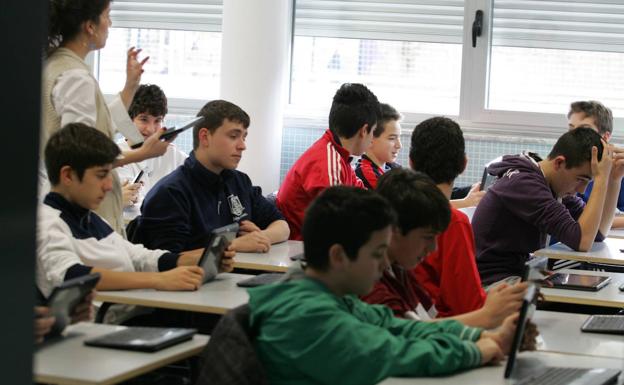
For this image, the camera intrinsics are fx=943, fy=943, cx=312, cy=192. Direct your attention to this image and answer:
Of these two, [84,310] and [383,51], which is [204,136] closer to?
[84,310]

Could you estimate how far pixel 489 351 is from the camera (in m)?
2.24

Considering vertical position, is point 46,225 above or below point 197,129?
below

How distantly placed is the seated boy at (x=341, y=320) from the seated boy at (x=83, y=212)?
95cm

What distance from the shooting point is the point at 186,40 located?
781 centimetres

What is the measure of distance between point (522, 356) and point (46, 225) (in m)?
1.41

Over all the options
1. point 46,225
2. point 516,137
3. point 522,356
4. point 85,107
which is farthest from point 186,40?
point 522,356

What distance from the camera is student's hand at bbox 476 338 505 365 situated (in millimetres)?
2240

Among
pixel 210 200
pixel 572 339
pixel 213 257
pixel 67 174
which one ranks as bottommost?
pixel 572 339

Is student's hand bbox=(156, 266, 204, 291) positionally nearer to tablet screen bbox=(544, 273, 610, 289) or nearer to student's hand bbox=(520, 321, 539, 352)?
student's hand bbox=(520, 321, 539, 352)

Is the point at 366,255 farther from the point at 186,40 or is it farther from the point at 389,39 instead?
the point at 186,40

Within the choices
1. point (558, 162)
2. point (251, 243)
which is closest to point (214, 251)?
point (251, 243)

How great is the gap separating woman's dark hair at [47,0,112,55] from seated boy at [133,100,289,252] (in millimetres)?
736

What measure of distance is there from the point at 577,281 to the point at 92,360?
214 centimetres

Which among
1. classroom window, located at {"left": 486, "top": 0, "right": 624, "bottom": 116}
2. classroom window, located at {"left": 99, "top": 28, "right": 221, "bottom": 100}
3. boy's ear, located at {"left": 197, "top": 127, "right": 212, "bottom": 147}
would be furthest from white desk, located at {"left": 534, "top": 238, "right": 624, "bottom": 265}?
classroom window, located at {"left": 99, "top": 28, "right": 221, "bottom": 100}
